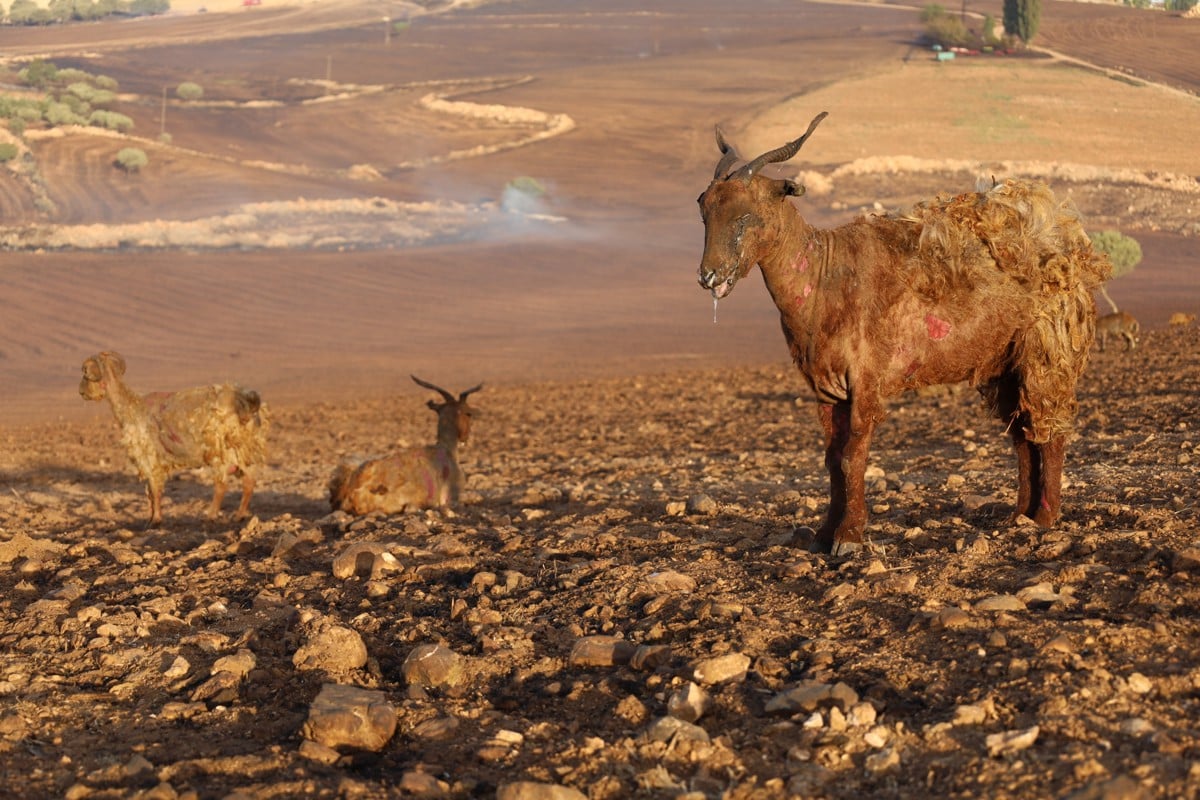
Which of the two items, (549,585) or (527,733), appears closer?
(527,733)

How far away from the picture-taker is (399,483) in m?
11.3

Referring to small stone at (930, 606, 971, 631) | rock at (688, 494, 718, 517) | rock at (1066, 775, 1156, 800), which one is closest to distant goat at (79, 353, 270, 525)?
rock at (688, 494, 718, 517)

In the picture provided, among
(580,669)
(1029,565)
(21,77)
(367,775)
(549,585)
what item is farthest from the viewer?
(21,77)

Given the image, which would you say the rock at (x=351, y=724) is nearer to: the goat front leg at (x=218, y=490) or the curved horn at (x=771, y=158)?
the curved horn at (x=771, y=158)

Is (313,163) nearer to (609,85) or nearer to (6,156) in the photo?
(6,156)

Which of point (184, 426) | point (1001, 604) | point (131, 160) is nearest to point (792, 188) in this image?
point (1001, 604)

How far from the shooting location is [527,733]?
518 centimetres

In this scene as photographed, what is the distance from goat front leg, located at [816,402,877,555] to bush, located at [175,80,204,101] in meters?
66.0

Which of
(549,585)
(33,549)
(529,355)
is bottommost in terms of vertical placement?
(529,355)

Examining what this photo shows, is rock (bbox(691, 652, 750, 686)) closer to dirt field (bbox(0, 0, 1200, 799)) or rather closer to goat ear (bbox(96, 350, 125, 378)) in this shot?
dirt field (bbox(0, 0, 1200, 799))

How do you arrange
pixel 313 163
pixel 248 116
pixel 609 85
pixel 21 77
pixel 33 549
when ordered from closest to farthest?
pixel 33 549 → pixel 21 77 → pixel 313 163 → pixel 248 116 → pixel 609 85

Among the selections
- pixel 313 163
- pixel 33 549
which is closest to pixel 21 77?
pixel 313 163

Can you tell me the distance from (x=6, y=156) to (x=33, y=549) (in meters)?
43.9

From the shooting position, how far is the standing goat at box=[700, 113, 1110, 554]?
279 inches
